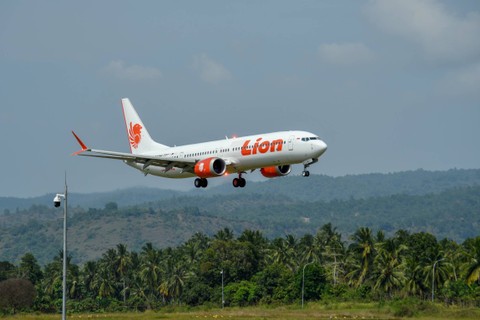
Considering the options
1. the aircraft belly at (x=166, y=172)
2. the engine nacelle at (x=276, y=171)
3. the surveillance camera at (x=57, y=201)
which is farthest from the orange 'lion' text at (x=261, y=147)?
the surveillance camera at (x=57, y=201)

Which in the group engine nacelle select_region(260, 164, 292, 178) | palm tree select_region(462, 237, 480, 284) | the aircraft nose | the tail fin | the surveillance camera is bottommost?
palm tree select_region(462, 237, 480, 284)

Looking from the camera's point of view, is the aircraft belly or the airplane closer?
the airplane

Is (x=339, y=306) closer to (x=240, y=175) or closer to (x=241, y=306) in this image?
(x=241, y=306)

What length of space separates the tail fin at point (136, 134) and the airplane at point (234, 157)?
7.39 meters

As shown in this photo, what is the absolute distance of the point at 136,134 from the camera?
124375 mm

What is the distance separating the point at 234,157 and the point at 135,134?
28.3m

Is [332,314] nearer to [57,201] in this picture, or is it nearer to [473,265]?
[473,265]

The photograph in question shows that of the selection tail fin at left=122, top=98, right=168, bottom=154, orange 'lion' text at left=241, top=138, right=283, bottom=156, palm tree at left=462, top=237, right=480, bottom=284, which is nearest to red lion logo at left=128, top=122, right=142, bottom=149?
tail fin at left=122, top=98, right=168, bottom=154

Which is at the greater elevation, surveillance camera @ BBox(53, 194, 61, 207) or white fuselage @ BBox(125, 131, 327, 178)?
white fuselage @ BBox(125, 131, 327, 178)

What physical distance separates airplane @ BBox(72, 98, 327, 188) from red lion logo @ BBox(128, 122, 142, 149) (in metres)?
10.2

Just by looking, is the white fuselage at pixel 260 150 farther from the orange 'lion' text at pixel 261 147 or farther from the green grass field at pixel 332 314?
the green grass field at pixel 332 314

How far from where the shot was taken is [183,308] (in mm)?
194125

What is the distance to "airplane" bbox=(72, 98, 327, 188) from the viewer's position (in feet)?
309

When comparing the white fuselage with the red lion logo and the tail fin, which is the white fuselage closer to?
the tail fin
